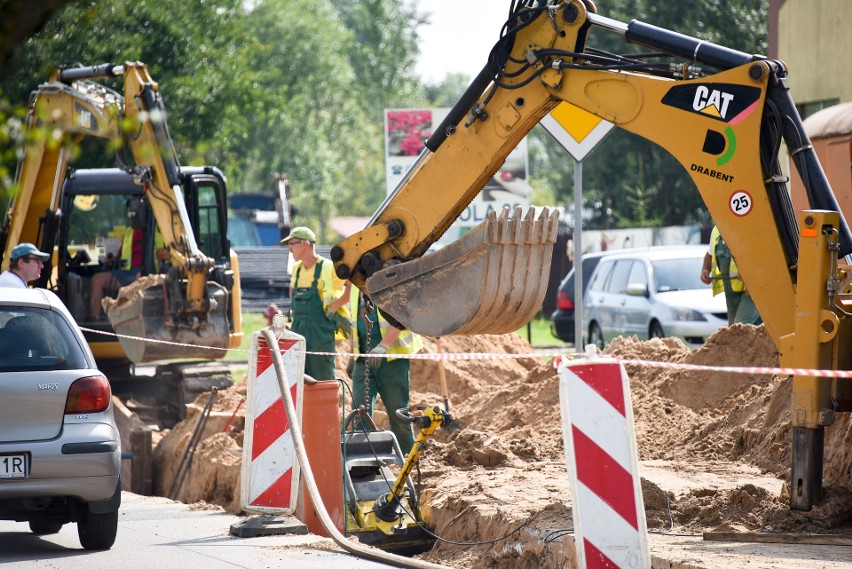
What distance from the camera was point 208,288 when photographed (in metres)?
14.7

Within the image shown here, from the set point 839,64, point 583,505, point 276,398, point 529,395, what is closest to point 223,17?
point 839,64

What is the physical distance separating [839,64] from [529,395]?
31.6ft

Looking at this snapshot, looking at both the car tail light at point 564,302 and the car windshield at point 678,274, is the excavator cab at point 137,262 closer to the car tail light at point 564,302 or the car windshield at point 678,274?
the car windshield at point 678,274

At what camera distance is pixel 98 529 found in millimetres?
8656

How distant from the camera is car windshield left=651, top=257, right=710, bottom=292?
58.4 feet

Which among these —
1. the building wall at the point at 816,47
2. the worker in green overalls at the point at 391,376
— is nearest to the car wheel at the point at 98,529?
the worker in green overalls at the point at 391,376

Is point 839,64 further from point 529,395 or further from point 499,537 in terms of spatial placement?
point 499,537

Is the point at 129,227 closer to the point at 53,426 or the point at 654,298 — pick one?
the point at 654,298

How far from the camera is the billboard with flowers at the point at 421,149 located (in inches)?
683

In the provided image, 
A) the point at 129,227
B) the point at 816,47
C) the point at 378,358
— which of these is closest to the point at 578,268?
the point at 378,358

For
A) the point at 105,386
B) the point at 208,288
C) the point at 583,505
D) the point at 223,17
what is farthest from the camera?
the point at 223,17

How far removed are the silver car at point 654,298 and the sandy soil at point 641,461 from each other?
103 inches

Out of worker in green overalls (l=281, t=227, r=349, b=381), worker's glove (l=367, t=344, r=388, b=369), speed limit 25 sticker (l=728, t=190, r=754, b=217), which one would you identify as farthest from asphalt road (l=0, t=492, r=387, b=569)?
speed limit 25 sticker (l=728, t=190, r=754, b=217)

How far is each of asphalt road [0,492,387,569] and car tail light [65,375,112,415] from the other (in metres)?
0.95
